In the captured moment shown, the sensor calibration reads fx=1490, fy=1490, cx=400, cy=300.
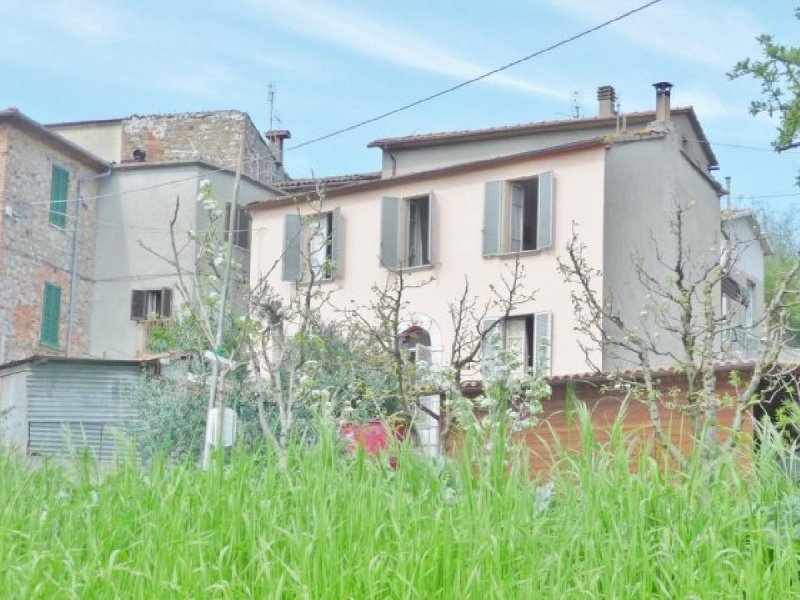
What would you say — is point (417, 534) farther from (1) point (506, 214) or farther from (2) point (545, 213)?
(1) point (506, 214)

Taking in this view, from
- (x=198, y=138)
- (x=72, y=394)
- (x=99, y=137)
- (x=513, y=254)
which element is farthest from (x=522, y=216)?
(x=99, y=137)

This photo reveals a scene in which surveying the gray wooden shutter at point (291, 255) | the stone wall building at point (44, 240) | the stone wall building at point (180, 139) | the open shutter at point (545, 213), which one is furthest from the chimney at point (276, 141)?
the open shutter at point (545, 213)

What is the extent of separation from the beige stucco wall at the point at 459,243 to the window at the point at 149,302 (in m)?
4.36

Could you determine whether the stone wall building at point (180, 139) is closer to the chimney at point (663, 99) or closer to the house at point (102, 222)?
the house at point (102, 222)

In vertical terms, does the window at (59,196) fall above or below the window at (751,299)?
above

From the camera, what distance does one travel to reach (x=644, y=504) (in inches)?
228

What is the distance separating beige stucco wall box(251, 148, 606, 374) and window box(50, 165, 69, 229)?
580 centimetres

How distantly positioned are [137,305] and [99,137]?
236 inches

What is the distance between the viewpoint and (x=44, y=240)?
1362 inches

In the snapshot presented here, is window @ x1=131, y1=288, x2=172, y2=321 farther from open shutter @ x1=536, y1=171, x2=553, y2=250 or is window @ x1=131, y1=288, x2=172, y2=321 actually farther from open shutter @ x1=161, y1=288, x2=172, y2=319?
open shutter @ x1=536, y1=171, x2=553, y2=250

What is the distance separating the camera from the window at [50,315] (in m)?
34.3

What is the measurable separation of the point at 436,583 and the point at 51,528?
7.68 feet

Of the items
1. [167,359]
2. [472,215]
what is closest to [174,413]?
[167,359]

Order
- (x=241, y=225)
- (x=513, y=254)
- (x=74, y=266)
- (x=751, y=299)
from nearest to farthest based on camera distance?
1. (x=513, y=254)
2. (x=74, y=266)
3. (x=751, y=299)
4. (x=241, y=225)
